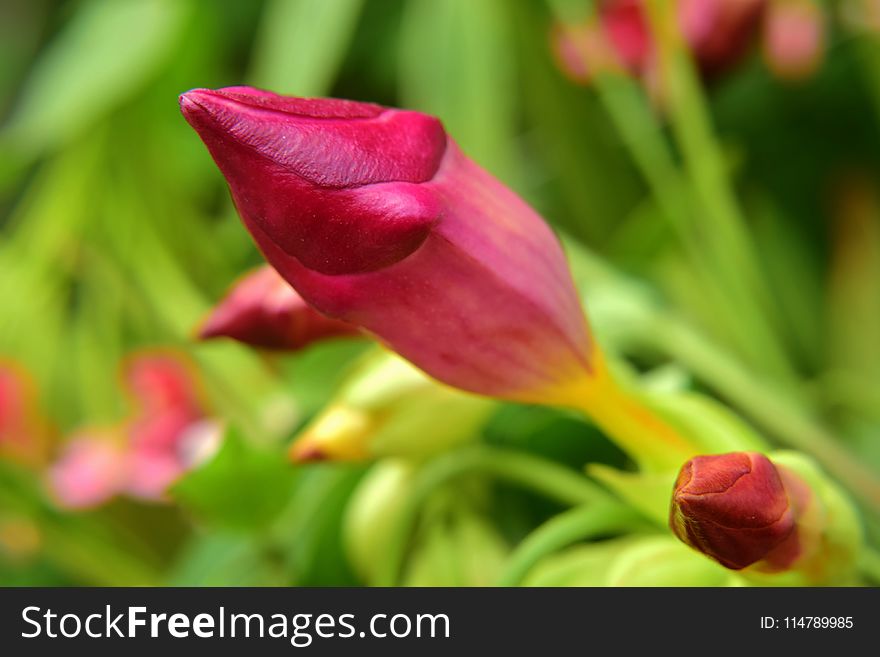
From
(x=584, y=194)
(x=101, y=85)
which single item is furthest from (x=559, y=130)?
(x=101, y=85)

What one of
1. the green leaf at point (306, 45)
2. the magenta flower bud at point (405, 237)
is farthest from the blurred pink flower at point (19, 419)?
the magenta flower bud at point (405, 237)

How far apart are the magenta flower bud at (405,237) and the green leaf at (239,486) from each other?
2.9 inches

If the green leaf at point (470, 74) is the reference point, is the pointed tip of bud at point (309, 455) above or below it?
below

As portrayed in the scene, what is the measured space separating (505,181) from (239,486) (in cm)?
16

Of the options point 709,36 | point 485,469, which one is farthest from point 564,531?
point 709,36

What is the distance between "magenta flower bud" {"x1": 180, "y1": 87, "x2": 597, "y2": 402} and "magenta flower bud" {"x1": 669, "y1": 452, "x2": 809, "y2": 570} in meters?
0.03

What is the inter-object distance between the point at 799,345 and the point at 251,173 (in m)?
0.26

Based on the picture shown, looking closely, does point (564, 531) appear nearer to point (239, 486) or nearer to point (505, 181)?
point (239, 486)

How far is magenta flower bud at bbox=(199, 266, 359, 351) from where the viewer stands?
0.18 meters

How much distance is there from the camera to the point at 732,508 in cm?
14

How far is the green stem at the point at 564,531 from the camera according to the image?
18cm

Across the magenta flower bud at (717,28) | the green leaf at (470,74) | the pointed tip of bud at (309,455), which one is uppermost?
the green leaf at (470,74)

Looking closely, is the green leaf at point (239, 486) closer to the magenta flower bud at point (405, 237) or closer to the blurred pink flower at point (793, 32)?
the magenta flower bud at point (405, 237)

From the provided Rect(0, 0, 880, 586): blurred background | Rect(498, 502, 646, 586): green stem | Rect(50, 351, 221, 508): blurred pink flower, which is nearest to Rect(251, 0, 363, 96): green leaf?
Rect(0, 0, 880, 586): blurred background
